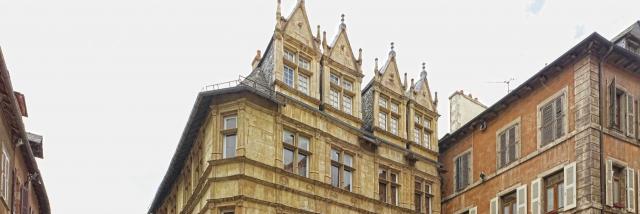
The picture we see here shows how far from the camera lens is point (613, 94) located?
27.6 metres

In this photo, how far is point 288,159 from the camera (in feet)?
92.5

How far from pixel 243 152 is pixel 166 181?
42.0ft

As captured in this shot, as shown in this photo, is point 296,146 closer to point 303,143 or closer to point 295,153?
point 295,153

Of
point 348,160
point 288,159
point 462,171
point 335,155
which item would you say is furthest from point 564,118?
point 288,159

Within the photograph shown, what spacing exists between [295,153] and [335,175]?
2.04 m

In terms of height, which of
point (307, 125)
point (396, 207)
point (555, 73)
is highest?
point (555, 73)

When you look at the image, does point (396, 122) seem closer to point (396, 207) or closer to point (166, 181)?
point (396, 207)

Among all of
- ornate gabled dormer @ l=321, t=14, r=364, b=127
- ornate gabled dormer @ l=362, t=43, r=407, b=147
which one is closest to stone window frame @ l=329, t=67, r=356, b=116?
ornate gabled dormer @ l=321, t=14, r=364, b=127

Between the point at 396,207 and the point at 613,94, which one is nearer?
the point at 613,94

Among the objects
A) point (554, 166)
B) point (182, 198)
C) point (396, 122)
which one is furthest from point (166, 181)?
point (554, 166)

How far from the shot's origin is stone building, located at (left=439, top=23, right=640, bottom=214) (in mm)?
26562

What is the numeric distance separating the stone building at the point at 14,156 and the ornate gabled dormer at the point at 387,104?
12125 millimetres

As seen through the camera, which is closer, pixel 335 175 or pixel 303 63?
pixel 335 175

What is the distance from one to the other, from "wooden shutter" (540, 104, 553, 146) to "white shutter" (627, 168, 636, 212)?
270cm
